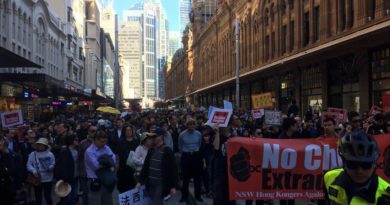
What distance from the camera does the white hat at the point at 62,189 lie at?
9164 mm

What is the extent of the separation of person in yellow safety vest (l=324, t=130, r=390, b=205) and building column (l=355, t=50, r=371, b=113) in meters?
20.9

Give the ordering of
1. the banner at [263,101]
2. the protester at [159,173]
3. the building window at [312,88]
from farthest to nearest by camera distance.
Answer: the building window at [312,88], the banner at [263,101], the protester at [159,173]

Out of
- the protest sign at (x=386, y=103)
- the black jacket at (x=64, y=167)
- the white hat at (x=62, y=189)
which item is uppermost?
the protest sign at (x=386, y=103)

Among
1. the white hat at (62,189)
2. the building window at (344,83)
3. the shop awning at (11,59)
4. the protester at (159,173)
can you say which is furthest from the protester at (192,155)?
the building window at (344,83)

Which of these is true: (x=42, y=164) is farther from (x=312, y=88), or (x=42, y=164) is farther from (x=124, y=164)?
(x=312, y=88)

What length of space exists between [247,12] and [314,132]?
36595 mm

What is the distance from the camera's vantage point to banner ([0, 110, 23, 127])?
13.3m

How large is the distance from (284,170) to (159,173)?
192 cm

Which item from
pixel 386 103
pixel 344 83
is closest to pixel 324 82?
pixel 344 83

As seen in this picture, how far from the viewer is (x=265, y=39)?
41812mm

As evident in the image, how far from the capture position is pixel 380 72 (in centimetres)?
2197

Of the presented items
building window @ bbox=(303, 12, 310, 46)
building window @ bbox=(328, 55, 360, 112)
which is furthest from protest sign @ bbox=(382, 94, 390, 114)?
building window @ bbox=(303, 12, 310, 46)

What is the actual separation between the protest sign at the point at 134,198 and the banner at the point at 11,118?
23.0 ft

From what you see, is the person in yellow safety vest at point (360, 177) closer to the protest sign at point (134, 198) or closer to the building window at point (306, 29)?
the protest sign at point (134, 198)
